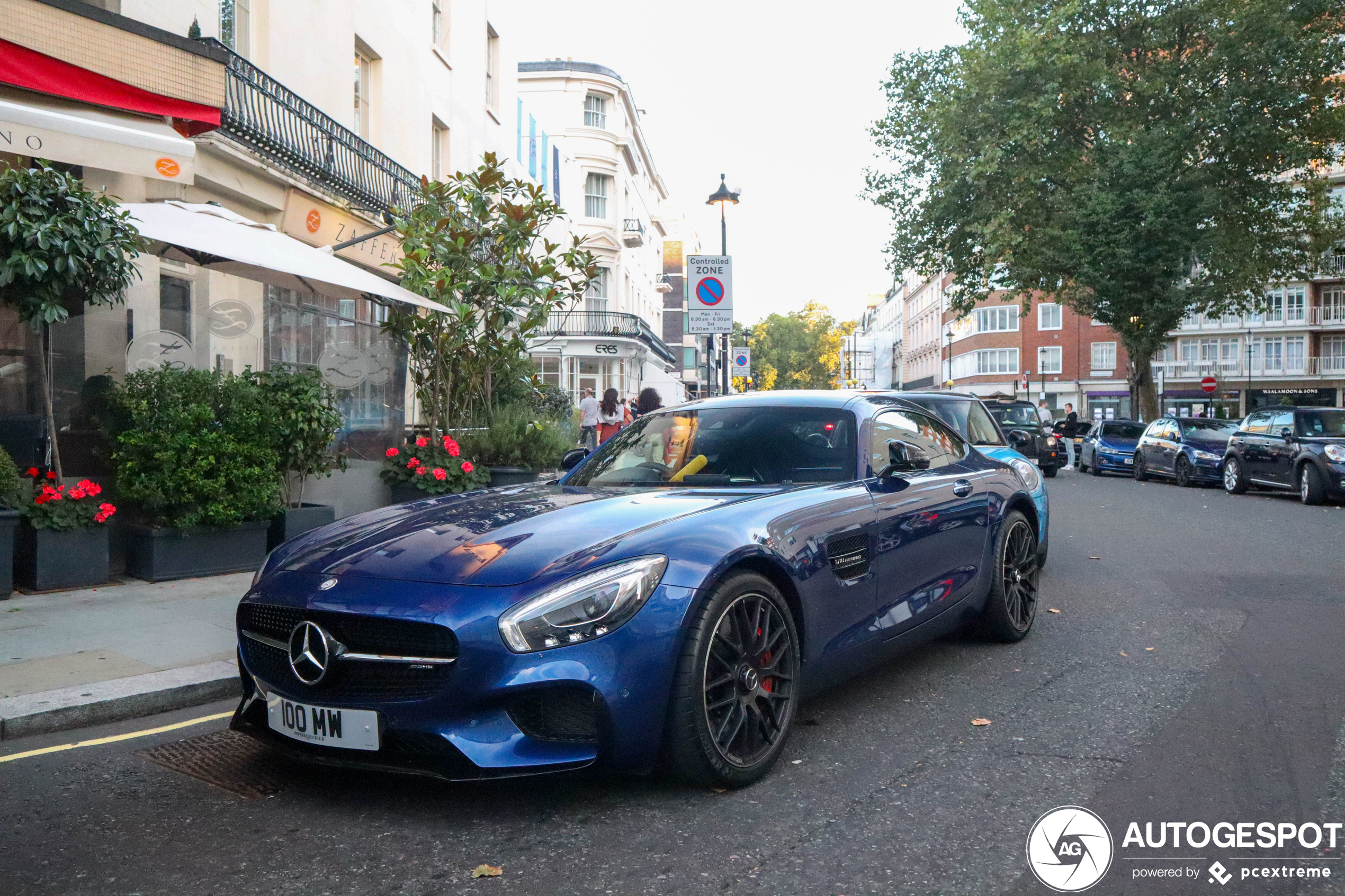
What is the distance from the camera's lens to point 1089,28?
93.8 ft

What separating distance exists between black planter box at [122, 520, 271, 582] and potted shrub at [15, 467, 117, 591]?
0.96 feet

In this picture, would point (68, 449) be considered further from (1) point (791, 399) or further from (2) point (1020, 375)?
(2) point (1020, 375)

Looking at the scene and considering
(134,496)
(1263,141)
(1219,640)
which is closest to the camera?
(1219,640)

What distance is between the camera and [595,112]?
4725 cm

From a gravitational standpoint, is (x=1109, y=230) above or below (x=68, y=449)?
above

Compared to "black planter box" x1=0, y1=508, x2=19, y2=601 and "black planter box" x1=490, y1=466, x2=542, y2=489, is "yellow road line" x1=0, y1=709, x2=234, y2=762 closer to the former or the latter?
"black planter box" x1=0, y1=508, x2=19, y2=601

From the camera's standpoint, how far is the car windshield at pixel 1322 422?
16375 mm

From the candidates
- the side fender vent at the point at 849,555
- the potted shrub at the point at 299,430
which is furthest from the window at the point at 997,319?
the side fender vent at the point at 849,555

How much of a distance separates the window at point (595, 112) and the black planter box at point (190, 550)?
4091 cm

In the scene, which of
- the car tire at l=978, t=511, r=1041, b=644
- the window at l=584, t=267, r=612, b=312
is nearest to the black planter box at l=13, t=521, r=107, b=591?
the car tire at l=978, t=511, r=1041, b=644

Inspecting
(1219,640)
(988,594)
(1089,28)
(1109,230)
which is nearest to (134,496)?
(988,594)

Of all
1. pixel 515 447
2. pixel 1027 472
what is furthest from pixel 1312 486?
pixel 515 447

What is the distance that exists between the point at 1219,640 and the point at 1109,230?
24137mm

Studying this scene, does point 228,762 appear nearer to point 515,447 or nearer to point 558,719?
point 558,719
